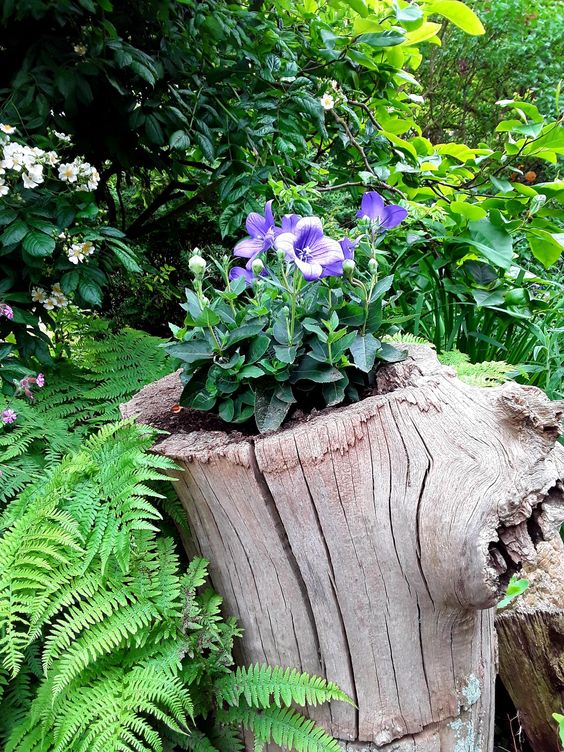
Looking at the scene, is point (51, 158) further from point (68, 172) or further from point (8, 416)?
point (8, 416)

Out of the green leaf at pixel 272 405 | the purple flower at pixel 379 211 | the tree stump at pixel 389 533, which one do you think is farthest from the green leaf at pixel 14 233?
the purple flower at pixel 379 211

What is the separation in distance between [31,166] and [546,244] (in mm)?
2126

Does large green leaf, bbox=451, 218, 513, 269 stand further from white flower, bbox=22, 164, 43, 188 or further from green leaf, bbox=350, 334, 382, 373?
white flower, bbox=22, 164, 43, 188

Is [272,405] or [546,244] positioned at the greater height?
[546,244]

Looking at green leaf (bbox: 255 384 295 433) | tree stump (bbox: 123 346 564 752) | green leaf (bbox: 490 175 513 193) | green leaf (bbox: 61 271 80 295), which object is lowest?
tree stump (bbox: 123 346 564 752)

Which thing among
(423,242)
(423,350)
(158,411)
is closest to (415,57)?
(423,242)

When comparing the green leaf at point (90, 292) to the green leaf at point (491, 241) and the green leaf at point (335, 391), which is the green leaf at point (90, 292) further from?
the green leaf at point (491, 241)

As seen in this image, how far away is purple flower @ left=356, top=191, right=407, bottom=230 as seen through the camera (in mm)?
1579

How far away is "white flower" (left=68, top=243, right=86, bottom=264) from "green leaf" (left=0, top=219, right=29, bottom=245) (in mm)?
168

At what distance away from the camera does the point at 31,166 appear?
5.65 feet

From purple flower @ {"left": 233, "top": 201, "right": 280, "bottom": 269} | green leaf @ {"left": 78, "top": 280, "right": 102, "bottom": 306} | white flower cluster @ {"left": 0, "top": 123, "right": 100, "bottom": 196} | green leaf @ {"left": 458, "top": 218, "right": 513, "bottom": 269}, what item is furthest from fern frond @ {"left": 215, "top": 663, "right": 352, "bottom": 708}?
green leaf @ {"left": 458, "top": 218, "right": 513, "bottom": 269}

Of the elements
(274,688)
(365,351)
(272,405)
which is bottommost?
(274,688)

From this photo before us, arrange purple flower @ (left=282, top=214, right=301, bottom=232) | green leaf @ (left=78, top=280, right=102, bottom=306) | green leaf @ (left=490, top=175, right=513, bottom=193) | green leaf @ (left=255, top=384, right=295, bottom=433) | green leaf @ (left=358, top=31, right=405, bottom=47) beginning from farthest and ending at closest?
green leaf @ (left=490, top=175, right=513, bottom=193)
green leaf @ (left=358, top=31, right=405, bottom=47)
green leaf @ (left=78, top=280, right=102, bottom=306)
purple flower @ (left=282, top=214, right=301, bottom=232)
green leaf @ (left=255, top=384, right=295, bottom=433)

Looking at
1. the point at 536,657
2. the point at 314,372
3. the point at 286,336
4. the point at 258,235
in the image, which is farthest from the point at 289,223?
the point at 536,657
